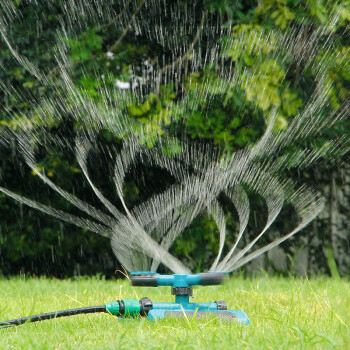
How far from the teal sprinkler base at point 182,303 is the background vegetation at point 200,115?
1643 millimetres

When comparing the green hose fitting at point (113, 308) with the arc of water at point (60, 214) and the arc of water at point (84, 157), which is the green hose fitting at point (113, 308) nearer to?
the arc of water at point (84, 157)

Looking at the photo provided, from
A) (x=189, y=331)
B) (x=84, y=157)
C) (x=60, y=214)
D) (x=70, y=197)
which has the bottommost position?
(x=60, y=214)

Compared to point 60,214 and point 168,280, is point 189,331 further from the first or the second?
point 60,214

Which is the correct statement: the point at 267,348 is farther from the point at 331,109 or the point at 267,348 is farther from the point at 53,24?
the point at 53,24

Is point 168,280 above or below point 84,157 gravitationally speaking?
above

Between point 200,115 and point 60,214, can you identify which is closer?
point 200,115

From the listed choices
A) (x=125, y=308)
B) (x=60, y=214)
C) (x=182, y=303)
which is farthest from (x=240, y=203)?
(x=125, y=308)

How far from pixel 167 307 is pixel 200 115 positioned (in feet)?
6.81

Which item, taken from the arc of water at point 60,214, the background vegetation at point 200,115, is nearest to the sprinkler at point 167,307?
the background vegetation at point 200,115

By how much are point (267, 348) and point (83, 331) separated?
2.12 ft

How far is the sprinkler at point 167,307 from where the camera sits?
176cm

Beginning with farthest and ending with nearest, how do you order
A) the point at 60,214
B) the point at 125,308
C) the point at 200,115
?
the point at 60,214
the point at 200,115
the point at 125,308

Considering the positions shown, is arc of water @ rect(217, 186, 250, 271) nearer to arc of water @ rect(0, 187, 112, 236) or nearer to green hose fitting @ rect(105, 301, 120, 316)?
arc of water @ rect(0, 187, 112, 236)

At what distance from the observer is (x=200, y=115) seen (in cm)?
375
